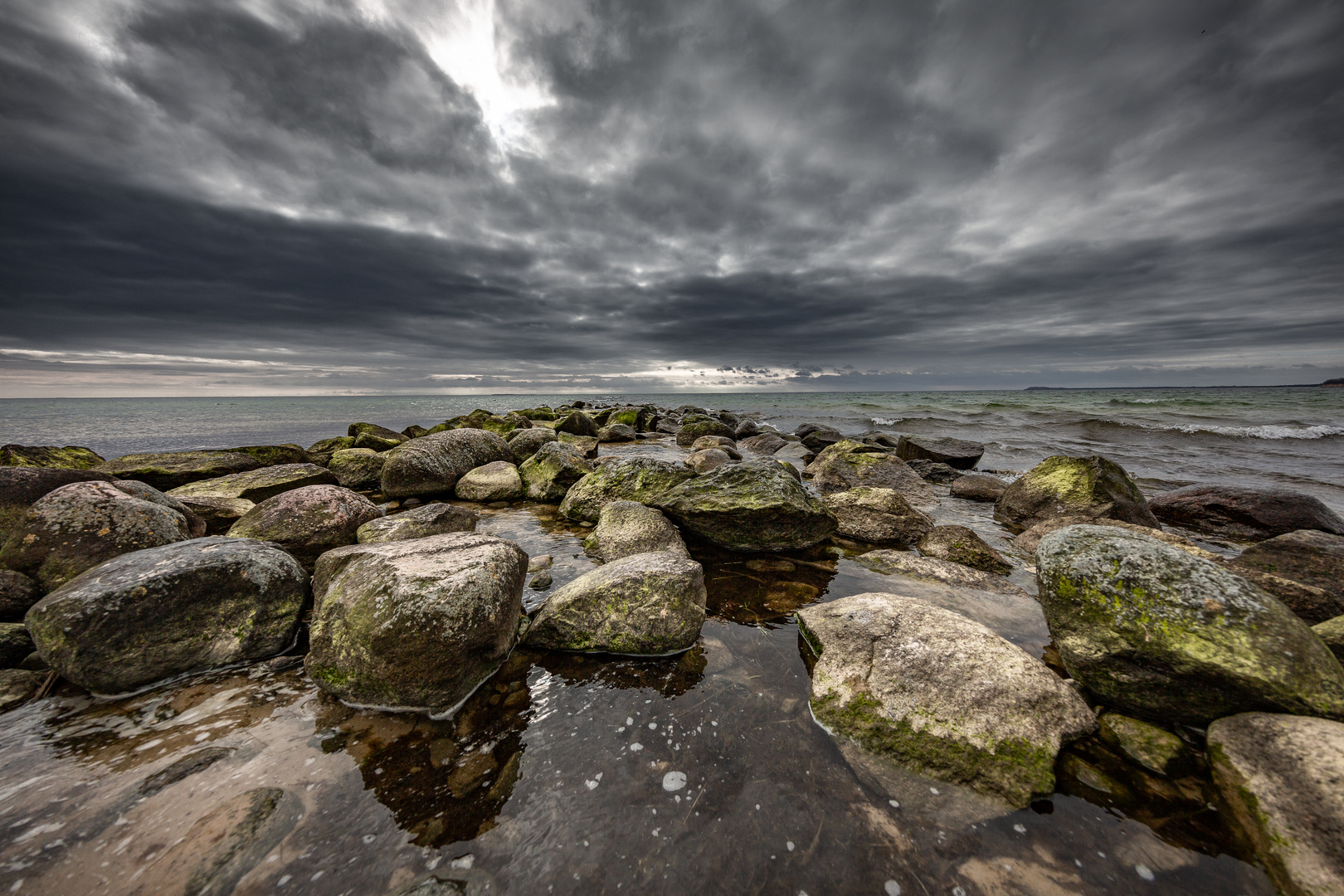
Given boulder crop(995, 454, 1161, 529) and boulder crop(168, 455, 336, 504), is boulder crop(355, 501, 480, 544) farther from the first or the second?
boulder crop(995, 454, 1161, 529)

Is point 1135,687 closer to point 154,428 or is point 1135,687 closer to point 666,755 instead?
point 666,755

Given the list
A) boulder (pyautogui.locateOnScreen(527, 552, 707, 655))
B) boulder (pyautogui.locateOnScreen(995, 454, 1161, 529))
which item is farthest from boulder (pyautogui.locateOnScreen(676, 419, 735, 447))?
boulder (pyautogui.locateOnScreen(527, 552, 707, 655))

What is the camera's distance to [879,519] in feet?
23.3

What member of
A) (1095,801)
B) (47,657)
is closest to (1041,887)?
(1095,801)

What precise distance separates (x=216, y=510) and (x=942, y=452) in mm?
16559

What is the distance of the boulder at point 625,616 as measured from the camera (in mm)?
3928

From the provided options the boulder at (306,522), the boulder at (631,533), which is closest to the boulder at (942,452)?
the boulder at (631,533)

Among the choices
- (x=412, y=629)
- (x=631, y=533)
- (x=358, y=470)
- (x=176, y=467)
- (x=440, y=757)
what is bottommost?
(x=440, y=757)

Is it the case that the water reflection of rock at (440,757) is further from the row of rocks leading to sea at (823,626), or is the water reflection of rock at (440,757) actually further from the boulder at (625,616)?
the boulder at (625,616)

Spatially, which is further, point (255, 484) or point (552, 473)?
point (552, 473)

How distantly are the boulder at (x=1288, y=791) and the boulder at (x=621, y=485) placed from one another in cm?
595

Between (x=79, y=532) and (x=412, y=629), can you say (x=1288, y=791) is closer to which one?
(x=412, y=629)

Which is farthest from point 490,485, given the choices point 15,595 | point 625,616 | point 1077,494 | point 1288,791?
point 1077,494

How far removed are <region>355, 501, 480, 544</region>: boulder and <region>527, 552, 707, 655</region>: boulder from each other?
226 centimetres
